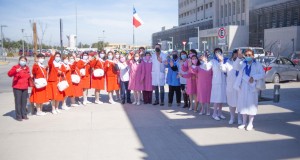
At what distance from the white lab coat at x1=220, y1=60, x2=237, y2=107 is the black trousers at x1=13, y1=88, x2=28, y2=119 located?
561 centimetres

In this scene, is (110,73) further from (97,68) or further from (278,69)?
(278,69)

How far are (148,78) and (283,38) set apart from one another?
32.3 metres

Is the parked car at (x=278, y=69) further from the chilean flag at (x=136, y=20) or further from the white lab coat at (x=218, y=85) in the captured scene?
the white lab coat at (x=218, y=85)

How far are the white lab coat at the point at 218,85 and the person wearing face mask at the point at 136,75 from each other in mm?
3195

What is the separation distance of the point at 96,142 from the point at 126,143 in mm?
662

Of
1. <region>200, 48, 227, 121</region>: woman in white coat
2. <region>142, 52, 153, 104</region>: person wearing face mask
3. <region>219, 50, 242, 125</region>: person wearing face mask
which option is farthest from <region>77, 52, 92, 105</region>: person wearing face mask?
<region>219, 50, 242, 125</region>: person wearing face mask

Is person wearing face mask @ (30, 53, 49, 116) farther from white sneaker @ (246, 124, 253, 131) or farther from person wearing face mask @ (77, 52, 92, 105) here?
white sneaker @ (246, 124, 253, 131)

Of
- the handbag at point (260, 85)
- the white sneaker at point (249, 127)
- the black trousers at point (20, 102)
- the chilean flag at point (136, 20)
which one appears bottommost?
the white sneaker at point (249, 127)

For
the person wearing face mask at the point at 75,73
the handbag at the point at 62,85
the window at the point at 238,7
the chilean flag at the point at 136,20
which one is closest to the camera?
the handbag at the point at 62,85

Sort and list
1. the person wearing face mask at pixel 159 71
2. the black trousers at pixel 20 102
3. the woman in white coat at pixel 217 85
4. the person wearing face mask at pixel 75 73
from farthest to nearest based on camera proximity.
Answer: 1. the person wearing face mask at pixel 159 71
2. the person wearing face mask at pixel 75 73
3. the black trousers at pixel 20 102
4. the woman in white coat at pixel 217 85

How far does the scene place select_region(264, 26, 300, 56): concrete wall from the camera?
36.2 meters

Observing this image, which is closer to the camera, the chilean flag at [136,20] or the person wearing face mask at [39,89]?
the person wearing face mask at [39,89]

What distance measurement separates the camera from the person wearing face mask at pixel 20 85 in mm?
9016

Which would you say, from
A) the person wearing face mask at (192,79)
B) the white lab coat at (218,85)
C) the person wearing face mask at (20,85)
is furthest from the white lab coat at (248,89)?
the person wearing face mask at (20,85)
